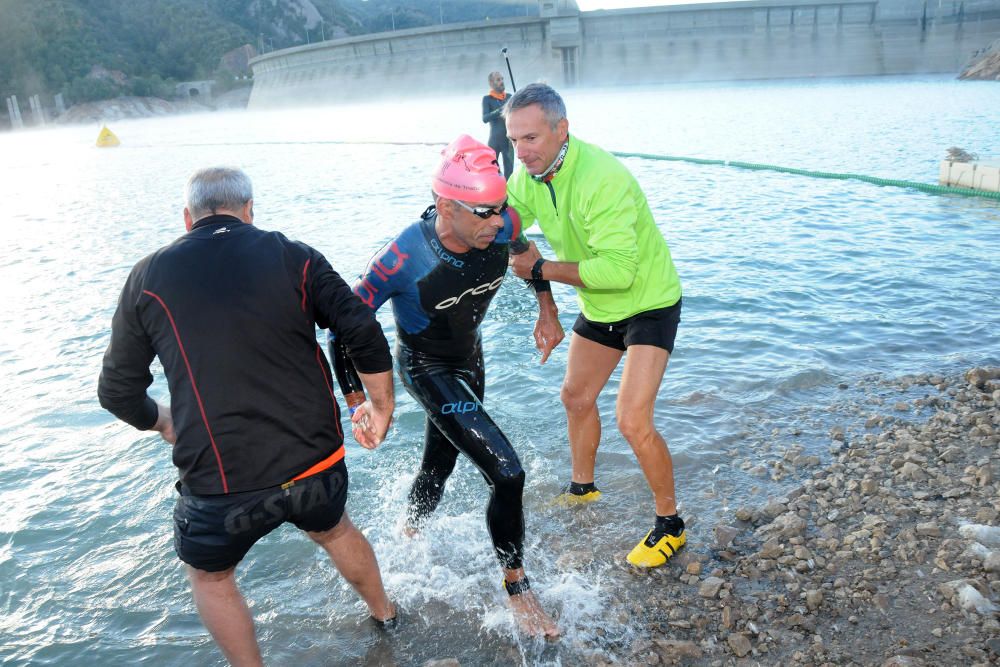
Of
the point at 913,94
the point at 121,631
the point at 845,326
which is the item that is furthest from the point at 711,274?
the point at 913,94

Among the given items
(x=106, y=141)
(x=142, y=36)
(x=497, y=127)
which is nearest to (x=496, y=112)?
(x=497, y=127)

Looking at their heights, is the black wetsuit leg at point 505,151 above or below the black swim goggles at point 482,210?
below

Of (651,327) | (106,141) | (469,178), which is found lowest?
(106,141)

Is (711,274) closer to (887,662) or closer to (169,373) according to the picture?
(887,662)

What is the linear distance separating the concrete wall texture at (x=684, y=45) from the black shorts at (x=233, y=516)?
75594 millimetres

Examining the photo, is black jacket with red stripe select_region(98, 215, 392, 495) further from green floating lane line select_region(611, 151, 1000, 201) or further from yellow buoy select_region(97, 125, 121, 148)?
yellow buoy select_region(97, 125, 121, 148)

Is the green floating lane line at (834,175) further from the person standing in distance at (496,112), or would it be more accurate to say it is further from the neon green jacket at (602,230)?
the neon green jacket at (602,230)

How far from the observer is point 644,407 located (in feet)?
12.7

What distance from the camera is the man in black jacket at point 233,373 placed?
2.63 m

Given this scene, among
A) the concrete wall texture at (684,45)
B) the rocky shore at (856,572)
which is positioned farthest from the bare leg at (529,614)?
the concrete wall texture at (684,45)

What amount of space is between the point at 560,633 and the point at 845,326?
5588 mm

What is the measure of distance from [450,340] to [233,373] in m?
1.30

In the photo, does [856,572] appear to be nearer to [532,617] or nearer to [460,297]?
[532,617]

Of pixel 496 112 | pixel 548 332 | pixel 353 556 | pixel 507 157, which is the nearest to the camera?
pixel 353 556
